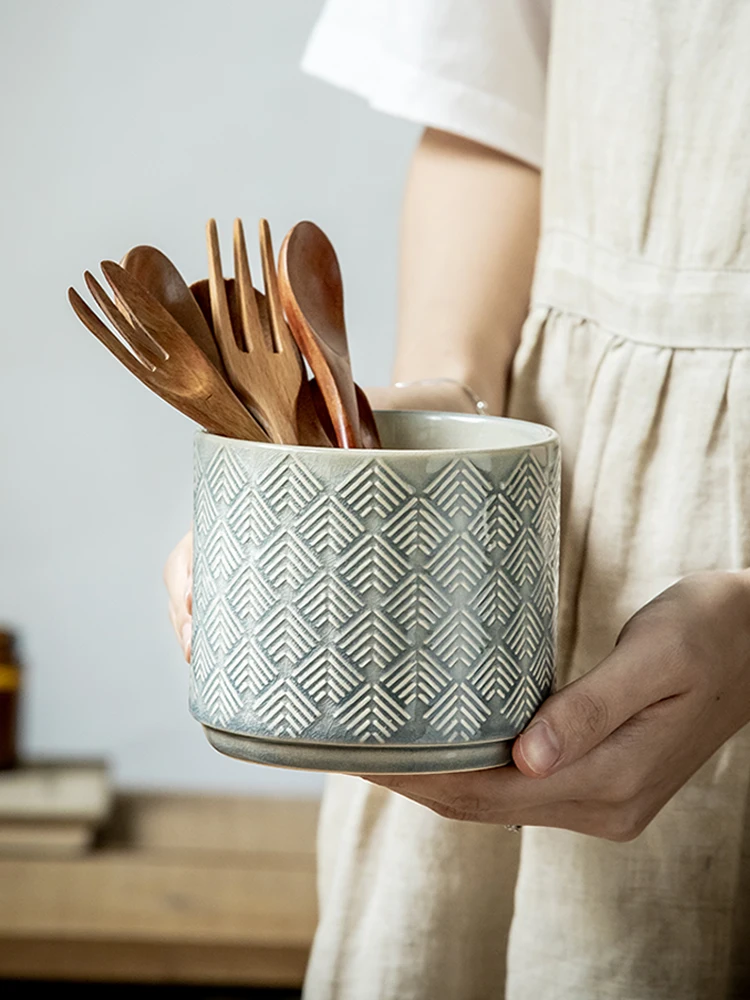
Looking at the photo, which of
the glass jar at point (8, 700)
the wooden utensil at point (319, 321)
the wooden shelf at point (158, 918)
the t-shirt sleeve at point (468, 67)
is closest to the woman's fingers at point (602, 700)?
the wooden utensil at point (319, 321)

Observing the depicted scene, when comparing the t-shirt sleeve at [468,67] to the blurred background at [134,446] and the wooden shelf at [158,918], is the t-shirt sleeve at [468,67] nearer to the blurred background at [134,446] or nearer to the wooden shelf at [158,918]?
the blurred background at [134,446]

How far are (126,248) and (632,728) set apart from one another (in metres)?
1.08

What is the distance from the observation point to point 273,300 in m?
0.38

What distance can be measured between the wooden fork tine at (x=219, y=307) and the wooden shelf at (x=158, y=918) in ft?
3.13

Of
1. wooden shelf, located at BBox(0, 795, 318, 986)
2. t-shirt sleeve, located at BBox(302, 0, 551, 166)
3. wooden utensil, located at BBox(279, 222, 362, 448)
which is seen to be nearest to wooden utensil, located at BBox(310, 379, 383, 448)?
wooden utensil, located at BBox(279, 222, 362, 448)

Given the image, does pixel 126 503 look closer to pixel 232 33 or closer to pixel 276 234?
pixel 276 234

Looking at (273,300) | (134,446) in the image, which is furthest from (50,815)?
(273,300)

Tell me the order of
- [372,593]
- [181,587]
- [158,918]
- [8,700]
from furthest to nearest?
[8,700] → [158,918] → [181,587] → [372,593]

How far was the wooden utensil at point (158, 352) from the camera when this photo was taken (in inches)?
12.6

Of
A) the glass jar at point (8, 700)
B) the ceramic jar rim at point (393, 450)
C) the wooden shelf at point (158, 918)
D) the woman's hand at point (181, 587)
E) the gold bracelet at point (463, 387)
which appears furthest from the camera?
the glass jar at point (8, 700)

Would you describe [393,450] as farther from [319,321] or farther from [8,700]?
[8,700]

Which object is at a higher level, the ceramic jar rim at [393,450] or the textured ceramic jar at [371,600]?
the ceramic jar rim at [393,450]

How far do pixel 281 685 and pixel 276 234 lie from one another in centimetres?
108

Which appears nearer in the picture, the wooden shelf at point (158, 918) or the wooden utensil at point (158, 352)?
the wooden utensil at point (158, 352)
